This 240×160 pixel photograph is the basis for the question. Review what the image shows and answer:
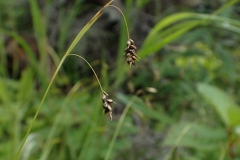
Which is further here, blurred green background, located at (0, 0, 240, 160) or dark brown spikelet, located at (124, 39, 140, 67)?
blurred green background, located at (0, 0, 240, 160)

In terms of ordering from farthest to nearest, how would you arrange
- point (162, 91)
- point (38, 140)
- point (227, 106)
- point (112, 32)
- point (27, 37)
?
point (27, 37) → point (112, 32) → point (162, 91) → point (38, 140) → point (227, 106)

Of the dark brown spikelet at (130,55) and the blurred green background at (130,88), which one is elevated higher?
the blurred green background at (130,88)

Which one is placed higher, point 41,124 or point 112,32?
point 112,32

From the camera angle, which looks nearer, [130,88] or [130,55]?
[130,55]

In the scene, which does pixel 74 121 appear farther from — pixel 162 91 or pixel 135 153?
pixel 162 91

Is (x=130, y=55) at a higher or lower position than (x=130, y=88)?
lower

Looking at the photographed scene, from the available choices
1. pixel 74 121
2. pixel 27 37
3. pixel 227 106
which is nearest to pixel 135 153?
pixel 74 121

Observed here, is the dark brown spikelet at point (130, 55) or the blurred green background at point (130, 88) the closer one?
the dark brown spikelet at point (130, 55)

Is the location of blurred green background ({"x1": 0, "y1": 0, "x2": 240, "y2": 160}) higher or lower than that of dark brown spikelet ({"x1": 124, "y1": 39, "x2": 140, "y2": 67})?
higher
